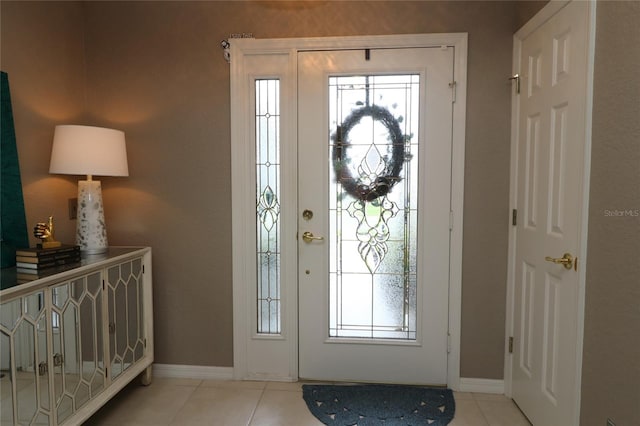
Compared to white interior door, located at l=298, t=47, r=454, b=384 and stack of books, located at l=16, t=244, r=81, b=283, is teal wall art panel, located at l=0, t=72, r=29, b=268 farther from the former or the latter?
white interior door, located at l=298, t=47, r=454, b=384

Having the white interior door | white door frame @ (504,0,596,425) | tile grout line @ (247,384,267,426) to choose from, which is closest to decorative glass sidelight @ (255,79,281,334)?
the white interior door

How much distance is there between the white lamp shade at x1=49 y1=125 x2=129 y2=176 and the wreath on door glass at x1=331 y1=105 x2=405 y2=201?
4.43 ft

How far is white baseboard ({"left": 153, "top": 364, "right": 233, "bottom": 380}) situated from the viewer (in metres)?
2.58

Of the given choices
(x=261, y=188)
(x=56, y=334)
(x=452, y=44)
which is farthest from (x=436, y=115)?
(x=56, y=334)

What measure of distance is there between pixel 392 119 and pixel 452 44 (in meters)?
0.56

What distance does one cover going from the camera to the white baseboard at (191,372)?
2578 mm

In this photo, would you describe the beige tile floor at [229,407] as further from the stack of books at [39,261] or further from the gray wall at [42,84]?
the gray wall at [42,84]

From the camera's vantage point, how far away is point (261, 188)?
250cm

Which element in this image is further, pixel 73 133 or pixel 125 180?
pixel 125 180

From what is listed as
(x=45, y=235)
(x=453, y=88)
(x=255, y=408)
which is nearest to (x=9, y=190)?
(x=45, y=235)

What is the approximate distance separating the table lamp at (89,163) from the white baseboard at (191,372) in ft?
3.08

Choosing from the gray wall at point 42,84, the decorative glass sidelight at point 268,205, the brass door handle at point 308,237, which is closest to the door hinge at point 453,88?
the decorative glass sidelight at point 268,205

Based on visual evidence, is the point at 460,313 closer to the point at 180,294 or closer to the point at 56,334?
the point at 180,294

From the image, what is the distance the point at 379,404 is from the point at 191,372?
128cm
